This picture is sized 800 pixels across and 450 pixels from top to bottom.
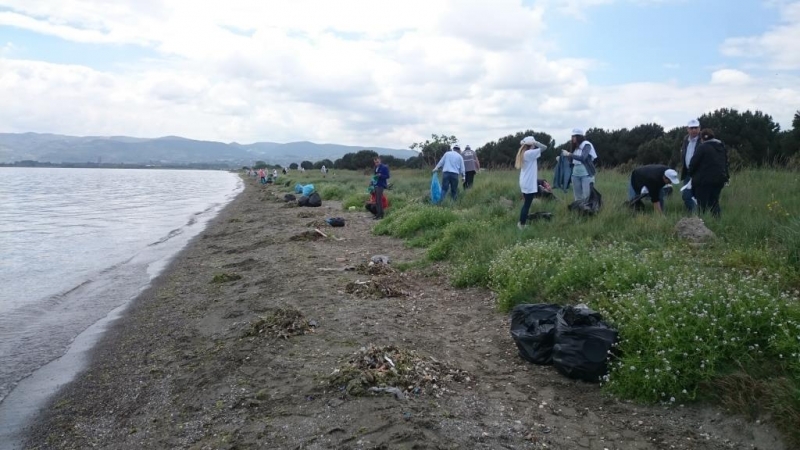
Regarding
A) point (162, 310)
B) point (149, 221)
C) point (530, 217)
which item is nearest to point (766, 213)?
point (530, 217)

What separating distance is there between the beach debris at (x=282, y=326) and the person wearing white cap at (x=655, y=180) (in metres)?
6.18

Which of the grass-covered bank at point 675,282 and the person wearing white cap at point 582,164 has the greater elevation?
the person wearing white cap at point 582,164

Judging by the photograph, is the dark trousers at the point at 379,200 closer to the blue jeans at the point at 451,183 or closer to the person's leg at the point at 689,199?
the blue jeans at the point at 451,183

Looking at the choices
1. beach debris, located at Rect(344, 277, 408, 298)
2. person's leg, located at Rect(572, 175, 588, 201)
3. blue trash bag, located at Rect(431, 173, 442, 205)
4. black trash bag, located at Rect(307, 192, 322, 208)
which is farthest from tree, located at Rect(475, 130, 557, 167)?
beach debris, located at Rect(344, 277, 408, 298)

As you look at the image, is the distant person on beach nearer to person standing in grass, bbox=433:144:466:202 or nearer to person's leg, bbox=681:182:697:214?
person standing in grass, bbox=433:144:466:202

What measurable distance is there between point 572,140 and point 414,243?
3600mm

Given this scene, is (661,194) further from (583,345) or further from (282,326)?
(282,326)

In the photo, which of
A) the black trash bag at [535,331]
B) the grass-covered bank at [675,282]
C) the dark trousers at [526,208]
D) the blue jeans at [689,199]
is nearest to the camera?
the grass-covered bank at [675,282]

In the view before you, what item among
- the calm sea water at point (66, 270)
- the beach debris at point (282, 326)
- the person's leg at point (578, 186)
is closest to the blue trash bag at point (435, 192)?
the person's leg at point (578, 186)

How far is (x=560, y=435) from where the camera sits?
12.8 ft

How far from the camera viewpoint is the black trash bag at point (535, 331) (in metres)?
5.08

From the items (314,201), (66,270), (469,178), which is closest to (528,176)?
(469,178)

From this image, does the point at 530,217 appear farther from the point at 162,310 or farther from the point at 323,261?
the point at 162,310

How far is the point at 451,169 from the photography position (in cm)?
1504
